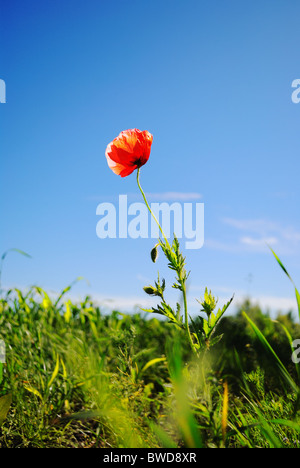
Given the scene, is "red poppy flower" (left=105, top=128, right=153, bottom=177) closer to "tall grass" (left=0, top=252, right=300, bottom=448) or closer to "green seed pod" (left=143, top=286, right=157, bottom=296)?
"green seed pod" (left=143, top=286, right=157, bottom=296)

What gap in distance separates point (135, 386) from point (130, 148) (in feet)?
3.88

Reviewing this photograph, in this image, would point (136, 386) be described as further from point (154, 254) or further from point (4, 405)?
point (154, 254)

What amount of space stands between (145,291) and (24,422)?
3.42 ft

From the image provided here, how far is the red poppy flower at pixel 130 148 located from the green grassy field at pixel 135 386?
695 millimetres

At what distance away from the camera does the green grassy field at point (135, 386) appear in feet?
4.69

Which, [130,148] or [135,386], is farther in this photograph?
[135,386]

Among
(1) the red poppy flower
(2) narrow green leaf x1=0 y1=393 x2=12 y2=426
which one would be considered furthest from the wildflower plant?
(2) narrow green leaf x1=0 y1=393 x2=12 y2=426

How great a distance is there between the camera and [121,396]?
1873 mm

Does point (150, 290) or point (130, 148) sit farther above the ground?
point (130, 148)

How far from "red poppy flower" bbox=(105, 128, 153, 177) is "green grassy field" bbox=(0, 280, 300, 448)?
2.28 feet

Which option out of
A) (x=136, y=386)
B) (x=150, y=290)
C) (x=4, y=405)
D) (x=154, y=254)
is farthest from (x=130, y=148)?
(x=4, y=405)

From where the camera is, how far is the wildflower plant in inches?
56.2

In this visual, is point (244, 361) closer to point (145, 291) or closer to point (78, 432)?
point (78, 432)

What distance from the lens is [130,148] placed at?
1.64 metres
